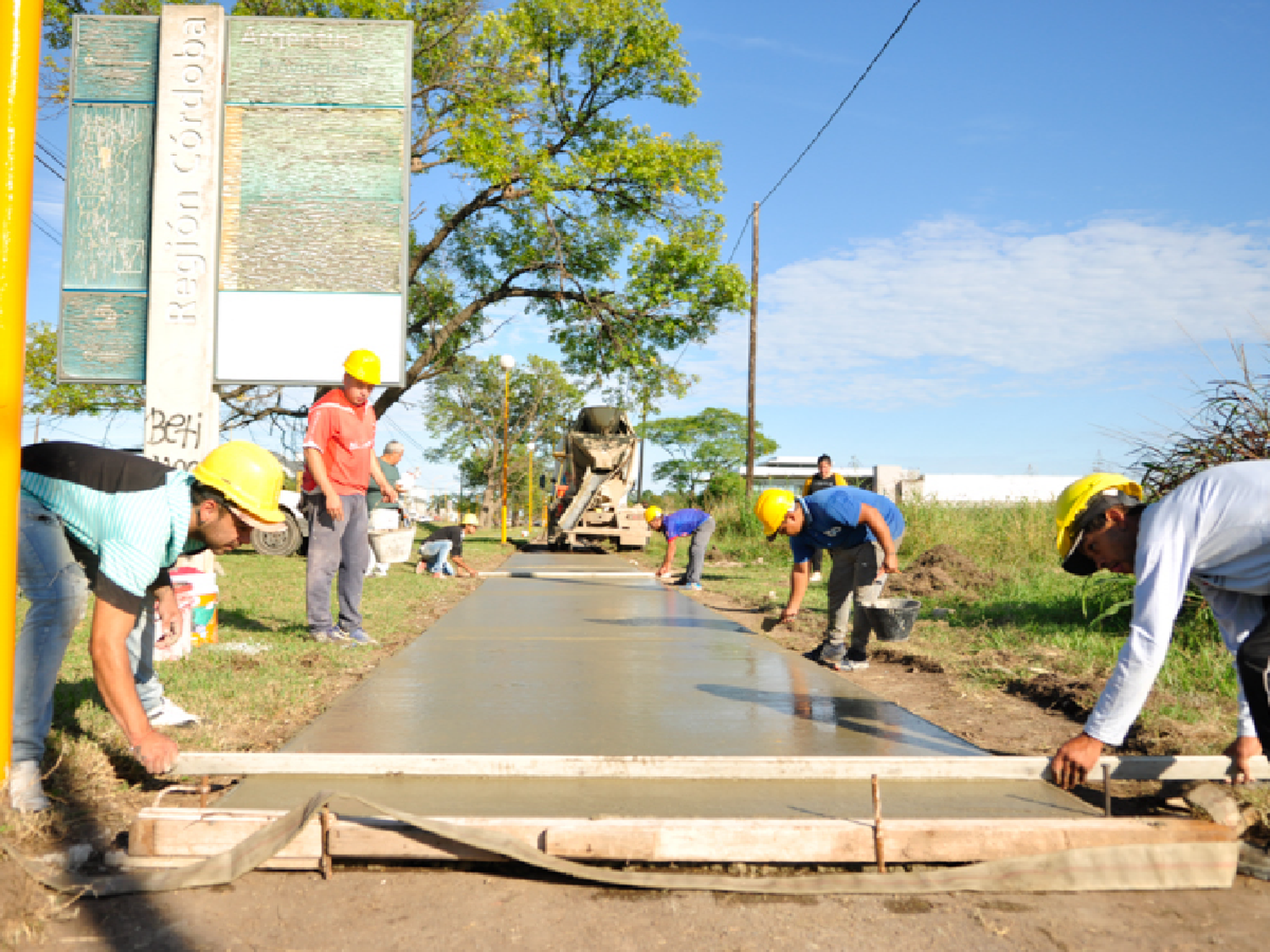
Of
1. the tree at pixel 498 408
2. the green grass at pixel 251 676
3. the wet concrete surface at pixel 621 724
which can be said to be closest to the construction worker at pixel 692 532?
the green grass at pixel 251 676

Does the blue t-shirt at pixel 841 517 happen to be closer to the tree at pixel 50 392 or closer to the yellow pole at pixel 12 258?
the yellow pole at pixel 12 258

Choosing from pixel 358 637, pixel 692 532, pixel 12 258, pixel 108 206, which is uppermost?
pixel 108 206

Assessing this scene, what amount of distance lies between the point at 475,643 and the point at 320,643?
1.23m

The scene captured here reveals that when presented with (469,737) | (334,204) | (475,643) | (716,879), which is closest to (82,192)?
(334,204)

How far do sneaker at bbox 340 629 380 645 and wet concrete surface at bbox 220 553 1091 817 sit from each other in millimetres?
298

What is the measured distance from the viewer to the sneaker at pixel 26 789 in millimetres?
3170

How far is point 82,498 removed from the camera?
11.0ft

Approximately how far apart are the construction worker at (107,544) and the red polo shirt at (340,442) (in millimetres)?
3334

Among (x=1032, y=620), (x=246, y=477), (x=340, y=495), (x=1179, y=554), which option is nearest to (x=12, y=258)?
(x=246, y=477)

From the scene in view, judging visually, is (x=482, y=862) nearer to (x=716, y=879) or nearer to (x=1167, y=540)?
(x=716, y=879)

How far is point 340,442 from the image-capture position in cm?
698

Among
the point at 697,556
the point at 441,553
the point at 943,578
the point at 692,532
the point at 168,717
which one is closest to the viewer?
the point at 168,717

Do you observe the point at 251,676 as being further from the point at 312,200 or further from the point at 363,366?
the point at 312,200

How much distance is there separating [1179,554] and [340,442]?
18.4 feet
